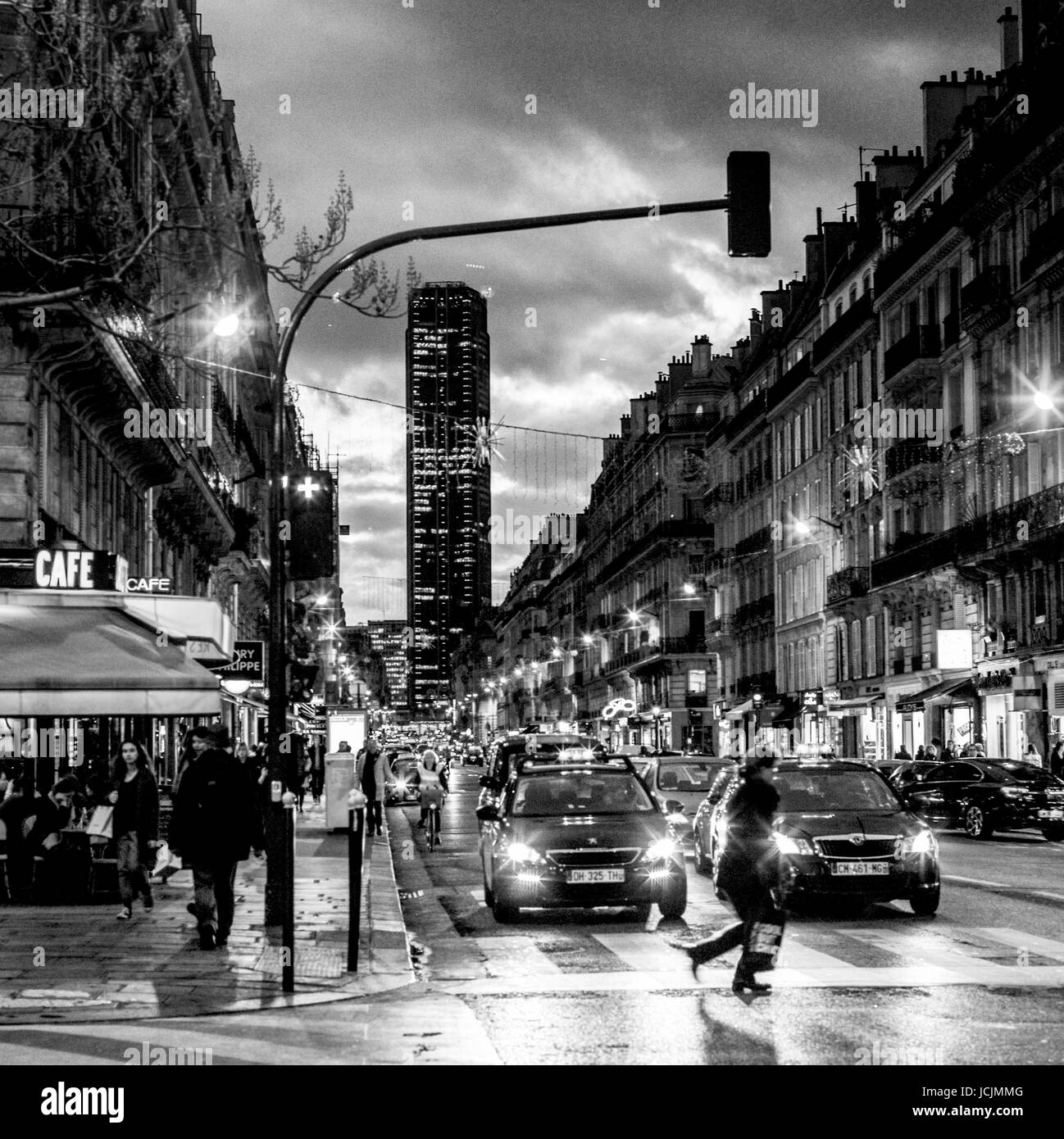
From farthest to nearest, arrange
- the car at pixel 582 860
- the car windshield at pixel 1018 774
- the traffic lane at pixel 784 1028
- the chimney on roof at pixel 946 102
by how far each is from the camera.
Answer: the chimney on roof at pixel 946 102
the car windshield at pixel 1018 774
the car at pixel 582 860
the traffic lane at pixel 784 1028

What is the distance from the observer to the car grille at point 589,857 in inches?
621

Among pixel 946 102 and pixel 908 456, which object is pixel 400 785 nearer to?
pixel 908 456

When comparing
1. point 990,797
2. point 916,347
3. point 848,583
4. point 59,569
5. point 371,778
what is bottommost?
point 990,797

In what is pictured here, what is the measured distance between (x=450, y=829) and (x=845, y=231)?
38.2m

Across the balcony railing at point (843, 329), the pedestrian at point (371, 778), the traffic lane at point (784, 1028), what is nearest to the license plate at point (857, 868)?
the traffic lane at point (784, 1028)

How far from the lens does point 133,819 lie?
15906 mm

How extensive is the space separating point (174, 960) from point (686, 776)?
47.6 feet

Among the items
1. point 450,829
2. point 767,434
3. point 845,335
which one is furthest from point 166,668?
point 767,434

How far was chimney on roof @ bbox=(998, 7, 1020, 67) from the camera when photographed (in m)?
49.7

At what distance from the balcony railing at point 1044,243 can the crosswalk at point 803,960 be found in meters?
28.7

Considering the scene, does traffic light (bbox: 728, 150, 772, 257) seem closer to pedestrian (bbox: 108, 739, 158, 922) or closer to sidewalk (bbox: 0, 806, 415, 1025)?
sidewalk (bbox: 0, 806, 415, 1025)

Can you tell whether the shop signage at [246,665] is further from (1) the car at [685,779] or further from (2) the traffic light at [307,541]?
(2) the traffic light at [307,541]

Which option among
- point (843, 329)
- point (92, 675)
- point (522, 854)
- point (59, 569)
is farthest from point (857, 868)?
point (843, 329)

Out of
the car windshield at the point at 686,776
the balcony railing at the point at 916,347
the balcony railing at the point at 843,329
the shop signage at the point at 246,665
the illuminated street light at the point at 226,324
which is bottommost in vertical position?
the car windshield at the point at 686,776
